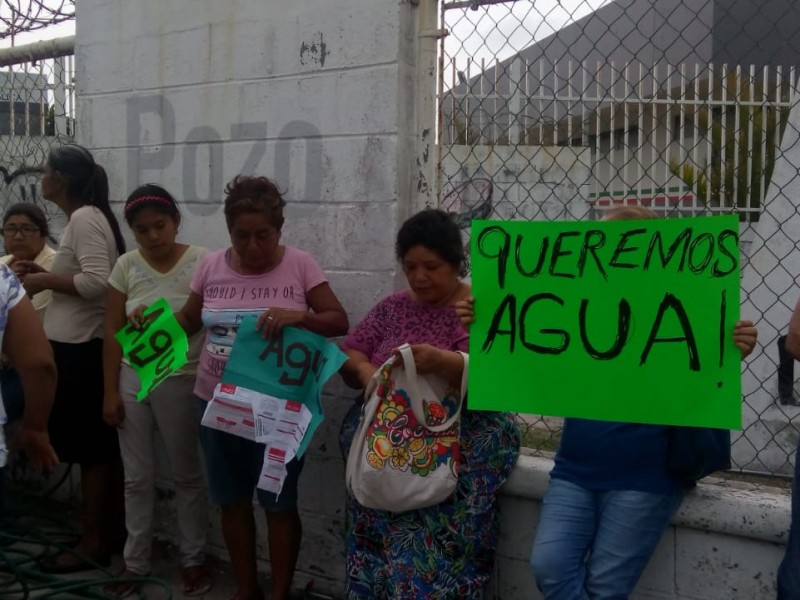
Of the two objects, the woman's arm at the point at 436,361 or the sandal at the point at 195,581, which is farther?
the sandal at the point at 195,581

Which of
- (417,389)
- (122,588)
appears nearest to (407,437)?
(417,389)

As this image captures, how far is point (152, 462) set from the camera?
3.99 m

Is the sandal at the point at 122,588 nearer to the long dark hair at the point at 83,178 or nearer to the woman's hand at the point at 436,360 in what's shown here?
the long dark hair at the point at 83,178

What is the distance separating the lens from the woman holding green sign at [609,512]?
273 centimetres

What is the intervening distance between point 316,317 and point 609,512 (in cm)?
122

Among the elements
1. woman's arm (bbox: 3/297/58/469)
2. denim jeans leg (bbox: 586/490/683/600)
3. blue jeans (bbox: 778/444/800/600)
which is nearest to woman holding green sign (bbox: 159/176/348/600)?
woman's arm (bbox: 3/297/58/469)

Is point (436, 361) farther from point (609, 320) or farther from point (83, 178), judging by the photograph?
point (83, 178)

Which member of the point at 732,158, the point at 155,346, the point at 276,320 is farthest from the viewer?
the point at 732,158

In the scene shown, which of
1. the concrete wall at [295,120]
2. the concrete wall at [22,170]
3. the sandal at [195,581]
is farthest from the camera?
the concrete wall at [22,170]

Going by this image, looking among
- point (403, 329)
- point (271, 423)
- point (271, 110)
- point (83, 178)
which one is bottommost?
point (271, 423)

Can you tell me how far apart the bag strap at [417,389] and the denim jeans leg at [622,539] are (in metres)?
0.52

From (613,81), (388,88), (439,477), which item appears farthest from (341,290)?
(613,81)

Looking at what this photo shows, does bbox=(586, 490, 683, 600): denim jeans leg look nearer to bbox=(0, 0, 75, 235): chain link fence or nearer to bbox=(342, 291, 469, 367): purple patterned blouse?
bbox=(342, 291, 469, 367): purple patterned blouse

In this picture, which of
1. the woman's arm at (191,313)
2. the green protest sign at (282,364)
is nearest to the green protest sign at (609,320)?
the green protest sign at (282,364)
